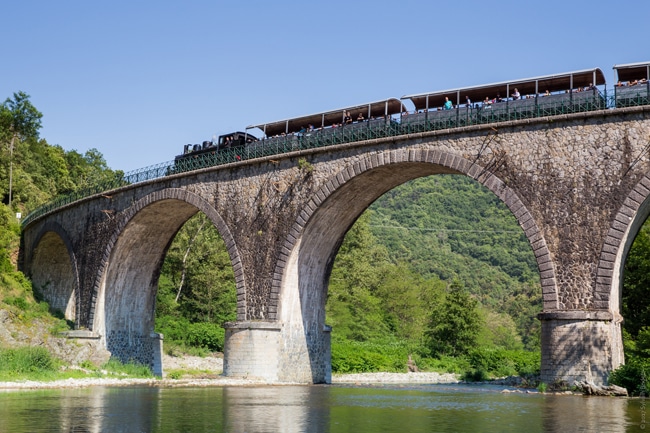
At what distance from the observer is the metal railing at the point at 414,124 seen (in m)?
24.3

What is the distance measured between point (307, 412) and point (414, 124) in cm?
1340

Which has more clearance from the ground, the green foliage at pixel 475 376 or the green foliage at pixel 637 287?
the green foliage at pixel 637 287

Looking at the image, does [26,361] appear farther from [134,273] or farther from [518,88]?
[518,88]

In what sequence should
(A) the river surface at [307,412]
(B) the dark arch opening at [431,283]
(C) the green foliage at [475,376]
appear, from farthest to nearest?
(B) the dark arch opening at [431,283] < (C) the green foliage at [475,376] < (A) the river surface at [307,412]

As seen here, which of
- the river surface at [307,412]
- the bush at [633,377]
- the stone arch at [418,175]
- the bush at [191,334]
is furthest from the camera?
the bush at [191,334]

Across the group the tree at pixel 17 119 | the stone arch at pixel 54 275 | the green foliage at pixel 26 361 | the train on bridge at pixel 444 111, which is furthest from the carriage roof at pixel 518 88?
the tree at pixel 17 119

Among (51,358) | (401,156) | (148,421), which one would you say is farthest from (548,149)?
(51,358)

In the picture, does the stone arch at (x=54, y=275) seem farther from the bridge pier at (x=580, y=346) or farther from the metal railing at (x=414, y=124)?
→ the bridge pier at (x=580, y=346)

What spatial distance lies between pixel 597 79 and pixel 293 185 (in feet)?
40.8

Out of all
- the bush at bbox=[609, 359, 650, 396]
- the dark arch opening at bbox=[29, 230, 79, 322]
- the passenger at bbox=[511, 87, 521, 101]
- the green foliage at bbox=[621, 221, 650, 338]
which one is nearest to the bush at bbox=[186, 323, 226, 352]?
the dark arch opening at bbox=[29, 230, 79, 322]

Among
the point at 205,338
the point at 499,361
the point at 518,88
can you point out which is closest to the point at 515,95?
the point at 518,88

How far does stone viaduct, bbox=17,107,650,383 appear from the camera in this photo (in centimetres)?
2323

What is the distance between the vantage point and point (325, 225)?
3128cm

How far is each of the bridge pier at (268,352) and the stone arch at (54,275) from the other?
2222 cm
